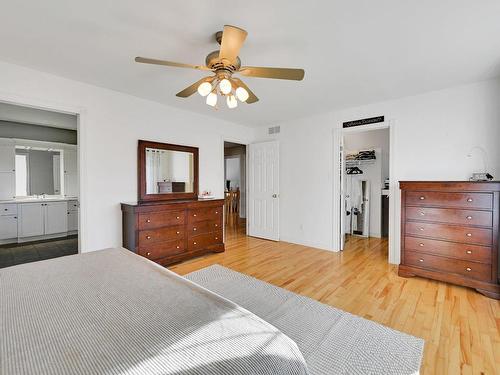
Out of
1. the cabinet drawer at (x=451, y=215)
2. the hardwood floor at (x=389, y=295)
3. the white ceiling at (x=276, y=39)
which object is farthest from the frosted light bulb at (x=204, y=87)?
the cabinet drawer at (x=451, y=215)

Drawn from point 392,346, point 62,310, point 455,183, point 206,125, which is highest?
point 206,125

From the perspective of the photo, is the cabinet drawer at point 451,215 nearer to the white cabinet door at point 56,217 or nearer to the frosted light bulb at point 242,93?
the frosted light bulb at point 242,93

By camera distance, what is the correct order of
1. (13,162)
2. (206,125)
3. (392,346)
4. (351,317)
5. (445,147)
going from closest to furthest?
(392,346)
(351,317)
(445,147)
(206,125)
(13,162)

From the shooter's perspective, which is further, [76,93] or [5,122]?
[5,122]

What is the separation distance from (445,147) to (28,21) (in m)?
4.62

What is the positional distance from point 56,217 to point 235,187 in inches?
197

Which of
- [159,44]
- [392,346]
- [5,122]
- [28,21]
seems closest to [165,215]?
[159,44]

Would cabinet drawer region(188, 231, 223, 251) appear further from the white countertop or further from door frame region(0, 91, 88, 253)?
the white countertop

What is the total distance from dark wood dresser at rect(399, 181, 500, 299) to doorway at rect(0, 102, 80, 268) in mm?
5289

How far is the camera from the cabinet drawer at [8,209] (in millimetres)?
4454

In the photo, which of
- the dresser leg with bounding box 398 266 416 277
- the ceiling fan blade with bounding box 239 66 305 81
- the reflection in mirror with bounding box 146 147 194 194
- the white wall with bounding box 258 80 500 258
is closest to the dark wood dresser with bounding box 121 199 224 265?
the reflection in mirror with bounding box 146 147 194 194

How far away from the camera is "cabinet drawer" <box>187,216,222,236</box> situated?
145 inches

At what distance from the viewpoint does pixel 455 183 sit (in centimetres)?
268

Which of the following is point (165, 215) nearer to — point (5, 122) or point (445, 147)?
point (445, 147)
